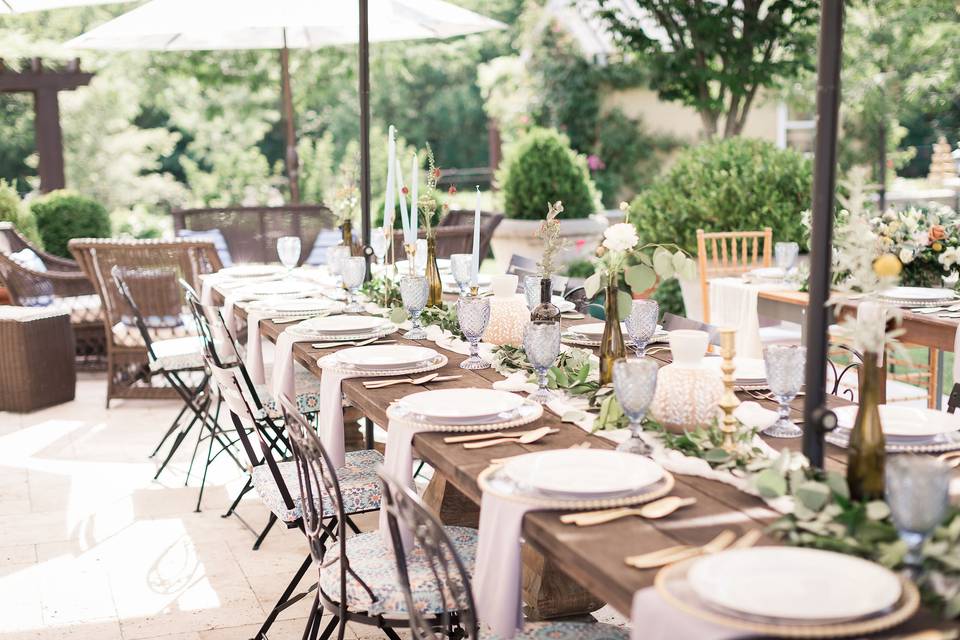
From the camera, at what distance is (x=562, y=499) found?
1.87m

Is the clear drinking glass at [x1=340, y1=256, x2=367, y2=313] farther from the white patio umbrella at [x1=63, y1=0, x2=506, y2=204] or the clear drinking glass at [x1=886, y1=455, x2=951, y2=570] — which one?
the clear drinking glass at [x1=886, y1=455, x2=951, y2=570]

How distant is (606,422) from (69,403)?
4658mm

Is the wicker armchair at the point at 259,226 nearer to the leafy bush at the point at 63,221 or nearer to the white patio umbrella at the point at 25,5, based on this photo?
the leafy bush at the point at 63,221

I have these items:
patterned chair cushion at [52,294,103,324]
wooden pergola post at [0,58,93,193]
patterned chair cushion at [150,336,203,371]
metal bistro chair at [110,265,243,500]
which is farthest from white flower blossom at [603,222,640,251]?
wooden pergola post at [0,58,93,193]

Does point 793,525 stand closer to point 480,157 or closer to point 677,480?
point 677,480

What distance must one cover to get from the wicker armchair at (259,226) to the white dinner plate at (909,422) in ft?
21.6

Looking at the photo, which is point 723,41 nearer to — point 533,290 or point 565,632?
point 533,290

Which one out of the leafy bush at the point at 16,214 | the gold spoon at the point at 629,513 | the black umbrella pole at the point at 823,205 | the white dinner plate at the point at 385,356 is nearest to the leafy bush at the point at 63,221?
the leafy bush at the point at 16,214

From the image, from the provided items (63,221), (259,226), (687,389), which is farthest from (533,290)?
(63,221)

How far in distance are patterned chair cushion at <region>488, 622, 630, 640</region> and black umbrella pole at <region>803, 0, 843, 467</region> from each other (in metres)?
0.60

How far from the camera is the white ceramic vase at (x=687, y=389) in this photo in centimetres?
226

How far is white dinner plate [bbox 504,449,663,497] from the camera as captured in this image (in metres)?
1.89

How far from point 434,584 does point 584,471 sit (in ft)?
1.86

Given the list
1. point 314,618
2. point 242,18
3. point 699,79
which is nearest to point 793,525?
point 314,618
